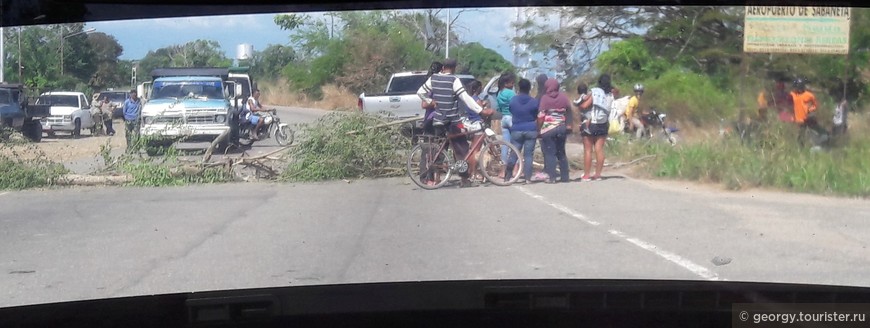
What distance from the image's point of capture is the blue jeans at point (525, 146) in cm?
1011

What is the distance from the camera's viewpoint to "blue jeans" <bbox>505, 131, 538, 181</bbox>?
10.1m

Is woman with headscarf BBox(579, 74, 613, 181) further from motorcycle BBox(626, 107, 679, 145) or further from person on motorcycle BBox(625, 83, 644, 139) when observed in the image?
motorcycle BBox(626, 107, 679, 145)

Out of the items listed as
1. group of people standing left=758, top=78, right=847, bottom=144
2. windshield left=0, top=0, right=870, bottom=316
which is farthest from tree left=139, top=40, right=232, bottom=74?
group of people standing left=758, top=78, right=847, bottom=144

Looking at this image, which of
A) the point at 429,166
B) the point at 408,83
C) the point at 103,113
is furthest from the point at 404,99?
the point at 103,113

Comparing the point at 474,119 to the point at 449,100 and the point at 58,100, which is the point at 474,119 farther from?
the point at 58,100

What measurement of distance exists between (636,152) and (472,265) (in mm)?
3297

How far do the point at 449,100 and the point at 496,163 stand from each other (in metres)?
0.91

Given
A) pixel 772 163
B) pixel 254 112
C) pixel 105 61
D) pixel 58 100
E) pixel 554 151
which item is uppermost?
pixel 105 61

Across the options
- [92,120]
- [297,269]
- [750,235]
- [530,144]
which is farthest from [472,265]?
[92,120]

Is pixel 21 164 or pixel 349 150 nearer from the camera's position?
pixel 21 164

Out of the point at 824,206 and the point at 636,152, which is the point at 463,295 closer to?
the point at 636,152

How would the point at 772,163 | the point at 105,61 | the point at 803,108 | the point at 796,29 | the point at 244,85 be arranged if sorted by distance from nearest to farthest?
the point at 105,61
the point at 796,29
the point at 244,85
the point at 772,163
the point at 803,108

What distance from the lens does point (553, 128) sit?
402 inches

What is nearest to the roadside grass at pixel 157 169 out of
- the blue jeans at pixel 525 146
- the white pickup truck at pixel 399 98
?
the white pickup truck at pixel 399 98
